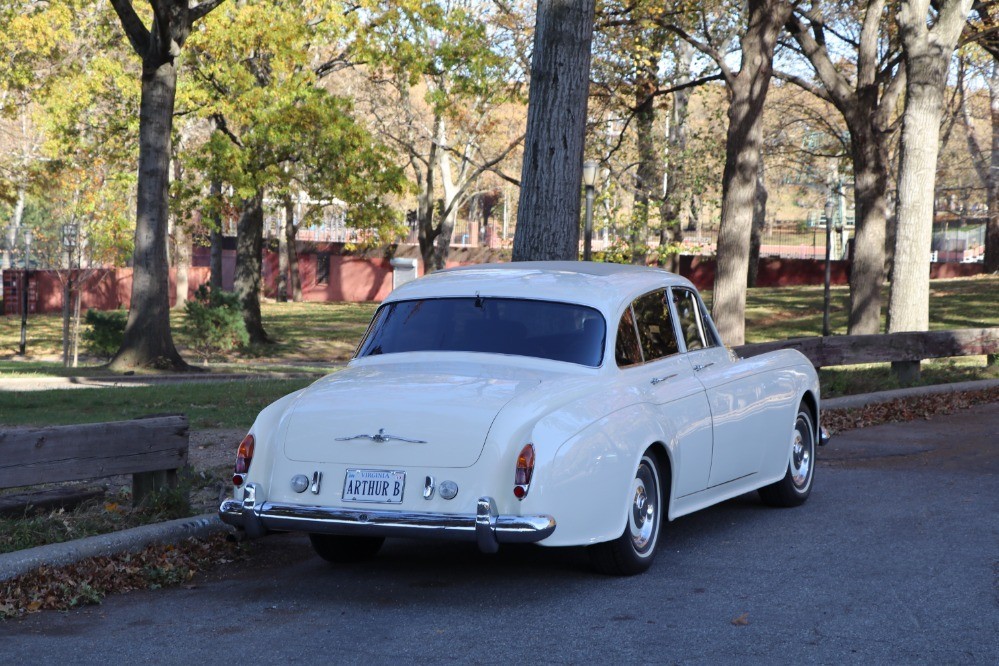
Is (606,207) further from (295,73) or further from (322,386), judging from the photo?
(322,386)

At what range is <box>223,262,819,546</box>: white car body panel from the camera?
6.00 meters

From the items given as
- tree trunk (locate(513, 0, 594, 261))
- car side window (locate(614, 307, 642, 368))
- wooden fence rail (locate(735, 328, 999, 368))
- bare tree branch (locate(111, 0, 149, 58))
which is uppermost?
bare tree branch (locate(111, 0, 149, 58))

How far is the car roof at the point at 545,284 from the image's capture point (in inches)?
290

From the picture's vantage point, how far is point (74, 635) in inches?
219

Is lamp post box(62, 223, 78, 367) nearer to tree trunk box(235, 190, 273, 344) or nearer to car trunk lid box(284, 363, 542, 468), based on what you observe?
tree trunk box(235, 190, 273, 344)

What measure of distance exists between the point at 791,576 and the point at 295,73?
24.7 meters

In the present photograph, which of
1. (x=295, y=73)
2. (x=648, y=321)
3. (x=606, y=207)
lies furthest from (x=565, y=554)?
(x=606, y=207)

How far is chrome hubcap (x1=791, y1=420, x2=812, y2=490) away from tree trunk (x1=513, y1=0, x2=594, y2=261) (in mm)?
3518

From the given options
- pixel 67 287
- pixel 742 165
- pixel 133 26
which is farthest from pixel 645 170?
pixel 133 26

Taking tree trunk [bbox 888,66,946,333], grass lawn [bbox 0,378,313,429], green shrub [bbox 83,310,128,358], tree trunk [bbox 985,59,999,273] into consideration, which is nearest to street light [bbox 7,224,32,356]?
Answer: green shrub [bbox 83,310,128,358]

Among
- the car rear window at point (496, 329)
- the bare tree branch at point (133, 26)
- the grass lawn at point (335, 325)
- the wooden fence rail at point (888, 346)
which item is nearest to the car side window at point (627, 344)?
the car rear window at point (496, 329)

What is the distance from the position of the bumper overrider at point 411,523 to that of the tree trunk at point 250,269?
1074 inches

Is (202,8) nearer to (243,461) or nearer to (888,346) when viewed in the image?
(888,346)

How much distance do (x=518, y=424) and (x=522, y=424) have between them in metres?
0.02
